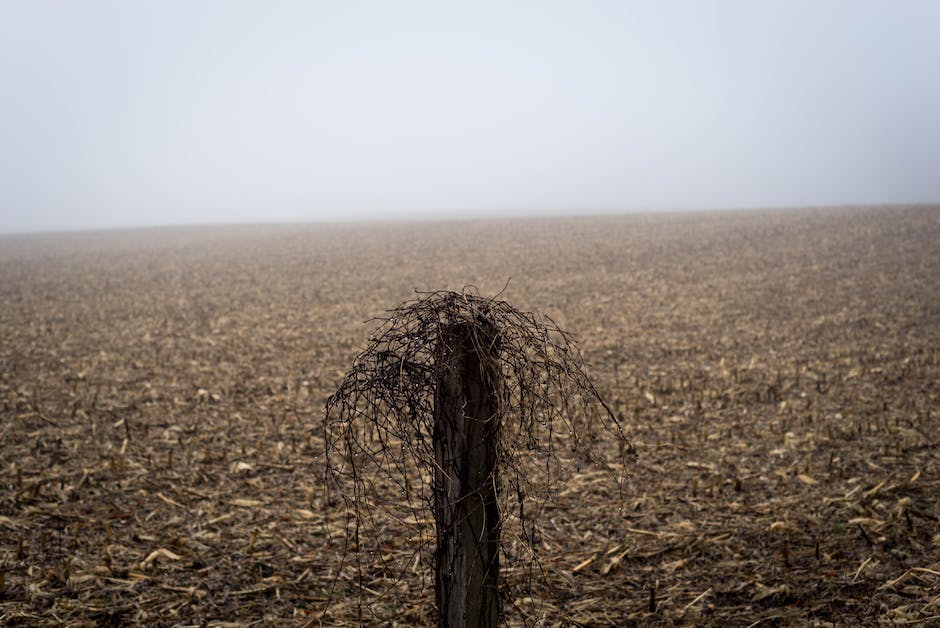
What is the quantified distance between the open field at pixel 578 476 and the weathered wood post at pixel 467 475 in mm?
318

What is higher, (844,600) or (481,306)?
(481,306)

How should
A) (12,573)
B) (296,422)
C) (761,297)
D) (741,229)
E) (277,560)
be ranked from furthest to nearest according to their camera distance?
(741,229) < (761,297) < (296,422) < (277,560) < (12,573)

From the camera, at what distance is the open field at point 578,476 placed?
4.30m

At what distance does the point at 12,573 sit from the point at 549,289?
16856 mm

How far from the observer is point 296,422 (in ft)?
27.3

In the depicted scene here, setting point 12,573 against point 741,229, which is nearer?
point 12,573

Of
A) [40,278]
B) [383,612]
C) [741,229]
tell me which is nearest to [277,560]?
[383,612]

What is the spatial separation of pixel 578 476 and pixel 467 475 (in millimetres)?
4081

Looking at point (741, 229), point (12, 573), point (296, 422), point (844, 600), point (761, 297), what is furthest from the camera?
point (741, 229)

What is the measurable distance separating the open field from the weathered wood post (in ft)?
1.04

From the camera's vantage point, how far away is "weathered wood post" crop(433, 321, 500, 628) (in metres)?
2.66

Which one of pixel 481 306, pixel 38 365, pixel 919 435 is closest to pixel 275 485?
pixel 481 306

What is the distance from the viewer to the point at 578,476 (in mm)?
6527

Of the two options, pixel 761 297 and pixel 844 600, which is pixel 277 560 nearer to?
pixel 844 600
